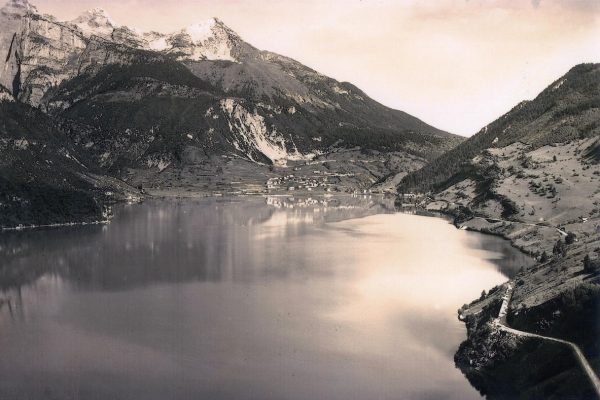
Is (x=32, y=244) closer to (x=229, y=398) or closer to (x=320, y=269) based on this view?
(x=320, y=269)

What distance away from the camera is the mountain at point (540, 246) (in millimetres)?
49719

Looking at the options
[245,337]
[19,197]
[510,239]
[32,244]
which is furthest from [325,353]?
[19,197]

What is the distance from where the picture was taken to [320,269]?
329 feet

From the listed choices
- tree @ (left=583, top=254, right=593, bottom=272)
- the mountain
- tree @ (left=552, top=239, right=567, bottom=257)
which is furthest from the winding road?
tree @ (left=552, top=239, right=567, bottom=257)

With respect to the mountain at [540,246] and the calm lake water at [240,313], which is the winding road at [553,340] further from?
the calm lake water at [240,313]

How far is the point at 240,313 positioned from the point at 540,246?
5724 cm

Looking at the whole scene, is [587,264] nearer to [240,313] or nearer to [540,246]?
[240,313]

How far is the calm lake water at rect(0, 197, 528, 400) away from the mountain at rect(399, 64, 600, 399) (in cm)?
362

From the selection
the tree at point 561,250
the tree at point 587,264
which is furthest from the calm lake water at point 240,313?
the tree at point 587,264

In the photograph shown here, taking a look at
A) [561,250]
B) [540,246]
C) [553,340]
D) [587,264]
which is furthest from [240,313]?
[540,246]

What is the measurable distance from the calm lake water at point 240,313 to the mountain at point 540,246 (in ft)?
11.9

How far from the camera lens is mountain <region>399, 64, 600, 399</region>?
49.7m

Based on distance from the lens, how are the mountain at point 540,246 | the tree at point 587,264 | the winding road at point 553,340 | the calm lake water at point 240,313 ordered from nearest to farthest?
the winding road at point 553,340, the mountain at point 540,246, the calm lake water at point 240,313, the tree at point 587,264

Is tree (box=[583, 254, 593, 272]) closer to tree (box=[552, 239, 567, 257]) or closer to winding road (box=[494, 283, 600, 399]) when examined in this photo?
Answer: winding road (box=[494, 283, 600, 399])
